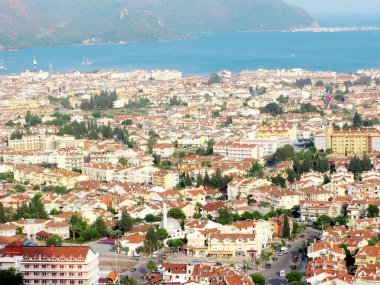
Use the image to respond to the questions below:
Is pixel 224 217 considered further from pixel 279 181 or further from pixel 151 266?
pixel 279 181

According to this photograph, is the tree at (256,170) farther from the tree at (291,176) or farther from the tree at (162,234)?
the tree at (162,234)

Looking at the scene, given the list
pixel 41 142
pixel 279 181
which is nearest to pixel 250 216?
pixel 279 181

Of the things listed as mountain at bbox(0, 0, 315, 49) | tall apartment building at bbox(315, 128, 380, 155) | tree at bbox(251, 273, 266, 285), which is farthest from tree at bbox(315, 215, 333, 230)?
mountain at bbox(0, 0, 315, 49)

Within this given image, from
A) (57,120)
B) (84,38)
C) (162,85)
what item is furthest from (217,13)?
(57,120)

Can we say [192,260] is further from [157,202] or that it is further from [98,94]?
[98,94]

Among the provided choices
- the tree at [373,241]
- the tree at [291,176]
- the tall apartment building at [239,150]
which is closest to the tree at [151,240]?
the tree at [373,241]

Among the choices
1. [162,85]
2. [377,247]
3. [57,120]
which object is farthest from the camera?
[162,85]

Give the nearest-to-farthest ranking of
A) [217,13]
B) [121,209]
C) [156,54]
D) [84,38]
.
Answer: [121,209] → [156,54] → [84,38] → [217,13]
